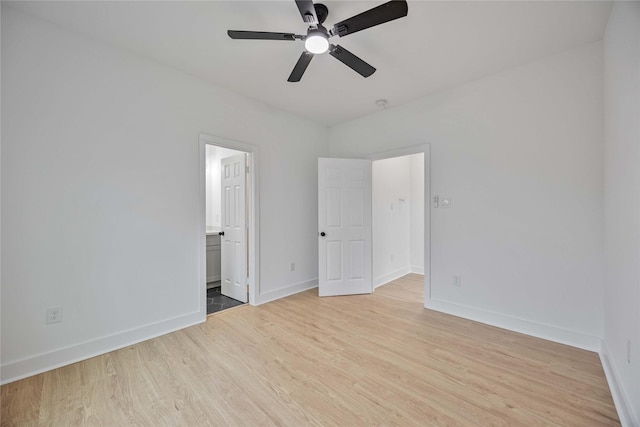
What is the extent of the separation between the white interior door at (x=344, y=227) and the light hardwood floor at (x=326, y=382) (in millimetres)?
1121

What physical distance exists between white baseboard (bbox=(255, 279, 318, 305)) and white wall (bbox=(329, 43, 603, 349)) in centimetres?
181

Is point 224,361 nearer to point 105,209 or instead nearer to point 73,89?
point 105,209

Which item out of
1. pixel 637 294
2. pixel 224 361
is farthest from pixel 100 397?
pixel 637 294

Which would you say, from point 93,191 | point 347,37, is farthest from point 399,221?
point 93,191

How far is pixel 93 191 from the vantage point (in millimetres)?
2279

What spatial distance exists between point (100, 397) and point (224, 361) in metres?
0.80

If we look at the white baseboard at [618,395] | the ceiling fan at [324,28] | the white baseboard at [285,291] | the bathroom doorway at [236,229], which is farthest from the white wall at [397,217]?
the white baseboard at [618,395]

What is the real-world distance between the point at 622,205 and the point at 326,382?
7.54ft

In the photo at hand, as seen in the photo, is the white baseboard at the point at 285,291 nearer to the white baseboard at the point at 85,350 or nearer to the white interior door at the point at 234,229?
the white interior door at the point at 234,229

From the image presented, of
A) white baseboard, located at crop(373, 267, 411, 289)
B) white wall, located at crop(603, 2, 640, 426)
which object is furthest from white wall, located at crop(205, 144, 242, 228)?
white wall, located at crop(603, 2, 640, 426)

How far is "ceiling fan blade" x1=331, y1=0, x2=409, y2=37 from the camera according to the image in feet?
4.99

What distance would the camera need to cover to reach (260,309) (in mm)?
3332

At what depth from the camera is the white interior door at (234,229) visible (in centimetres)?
360

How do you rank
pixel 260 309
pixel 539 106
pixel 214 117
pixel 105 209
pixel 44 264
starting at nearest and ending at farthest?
pixel 44 264 → pixel 105 209 → pixel 539 106 → pixel 214 117 → pixel 260 309
